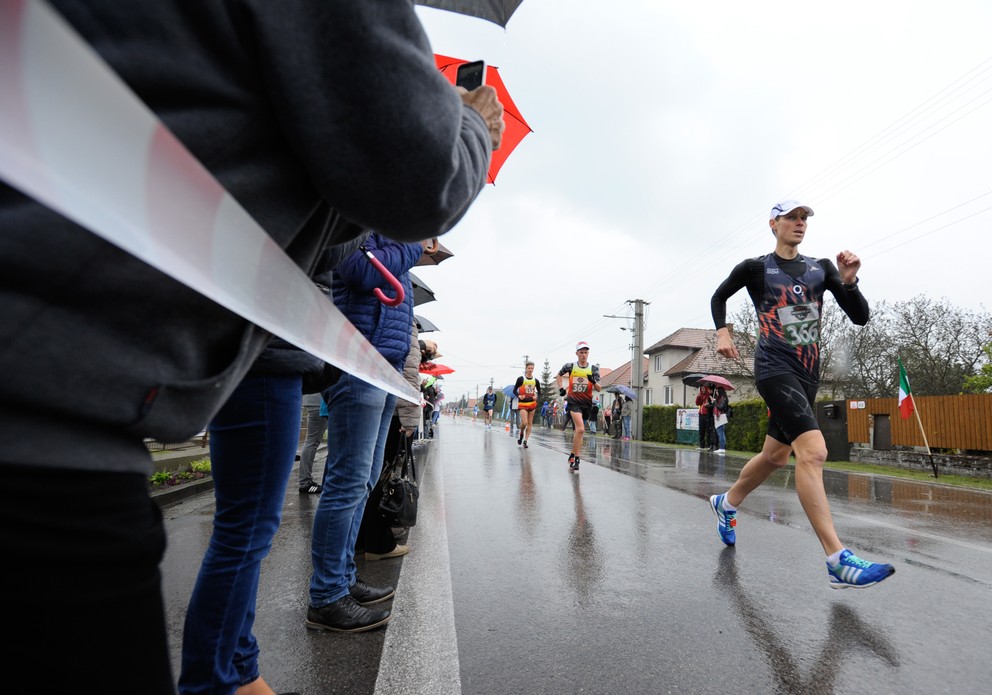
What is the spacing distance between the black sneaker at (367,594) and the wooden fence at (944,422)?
45.0 ft

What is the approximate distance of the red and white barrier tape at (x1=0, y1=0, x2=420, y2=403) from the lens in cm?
52

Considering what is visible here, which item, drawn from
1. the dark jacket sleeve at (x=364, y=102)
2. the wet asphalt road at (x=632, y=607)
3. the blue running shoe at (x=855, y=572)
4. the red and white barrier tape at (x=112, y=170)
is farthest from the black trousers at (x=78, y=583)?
the blue running shoe at (x=855, y=572)

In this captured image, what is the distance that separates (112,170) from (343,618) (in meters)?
2.41

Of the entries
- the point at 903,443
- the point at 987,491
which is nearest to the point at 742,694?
the point at 987,491

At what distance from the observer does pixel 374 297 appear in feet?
9.45

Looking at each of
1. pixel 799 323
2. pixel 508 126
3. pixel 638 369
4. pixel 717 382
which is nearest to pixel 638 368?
pixel 638 369

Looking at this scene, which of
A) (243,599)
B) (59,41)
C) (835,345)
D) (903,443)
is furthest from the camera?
(835,345)

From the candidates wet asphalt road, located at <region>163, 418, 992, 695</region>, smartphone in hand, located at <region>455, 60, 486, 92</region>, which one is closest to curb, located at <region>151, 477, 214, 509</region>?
wet asphalt road, located at <region>163, 418, 992, 695</region>

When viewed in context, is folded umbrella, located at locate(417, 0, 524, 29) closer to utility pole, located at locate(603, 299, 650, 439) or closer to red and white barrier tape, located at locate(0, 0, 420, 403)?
red and white barrier tape, located at locate(0, 0, 420, 403)

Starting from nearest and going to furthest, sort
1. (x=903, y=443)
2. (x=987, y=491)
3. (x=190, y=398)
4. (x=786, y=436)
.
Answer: (x=190, y=398) < (x=786, y=436) < (x=987, y=491) < (x=903, y=443)

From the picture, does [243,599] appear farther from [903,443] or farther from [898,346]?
[898,346]

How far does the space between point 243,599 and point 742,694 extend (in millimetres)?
1741

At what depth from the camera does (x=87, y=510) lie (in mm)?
691

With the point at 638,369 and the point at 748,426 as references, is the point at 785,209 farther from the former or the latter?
the point at 638,369
